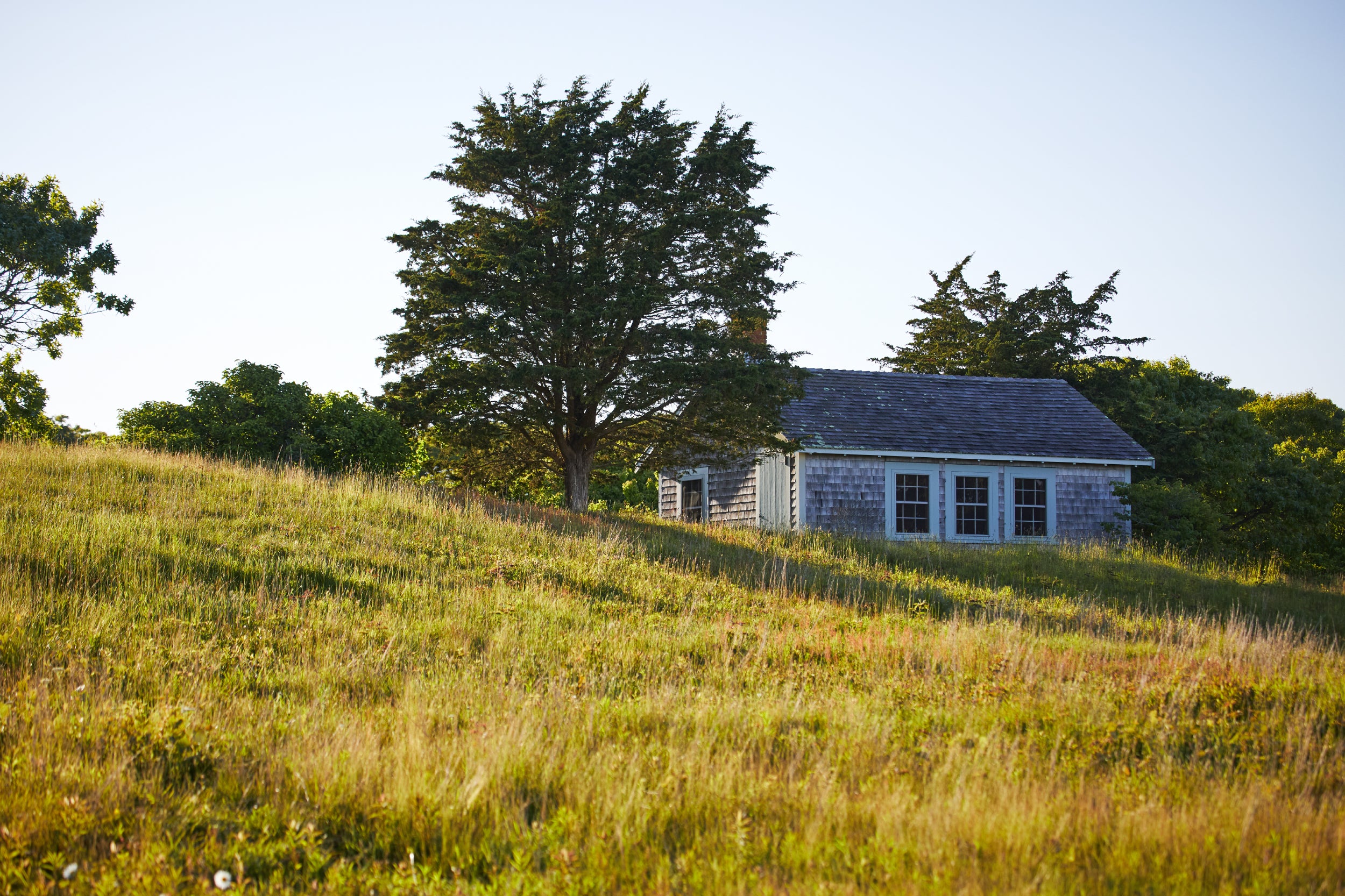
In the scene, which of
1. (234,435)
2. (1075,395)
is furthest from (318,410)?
(1075,395)

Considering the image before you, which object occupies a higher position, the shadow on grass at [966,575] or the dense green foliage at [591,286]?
the dense green foliage at [591,286]

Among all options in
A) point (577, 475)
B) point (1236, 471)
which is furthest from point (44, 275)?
point (1236, 471)

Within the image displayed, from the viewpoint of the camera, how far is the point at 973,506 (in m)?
26.1

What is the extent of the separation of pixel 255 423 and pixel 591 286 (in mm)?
7814

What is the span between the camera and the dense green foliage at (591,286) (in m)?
19.0

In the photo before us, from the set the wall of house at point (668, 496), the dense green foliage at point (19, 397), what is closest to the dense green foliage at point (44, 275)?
the dense green foliage at point (19, 397)

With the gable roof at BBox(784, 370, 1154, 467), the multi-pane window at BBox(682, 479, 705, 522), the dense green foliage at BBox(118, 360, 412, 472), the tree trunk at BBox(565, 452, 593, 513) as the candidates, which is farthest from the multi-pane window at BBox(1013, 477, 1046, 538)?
the dense green foliage at BBox(118, 360, 412, 472)

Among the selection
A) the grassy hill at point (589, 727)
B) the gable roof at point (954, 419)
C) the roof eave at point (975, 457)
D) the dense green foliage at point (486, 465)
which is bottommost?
the grassy hill at point (589, 727)

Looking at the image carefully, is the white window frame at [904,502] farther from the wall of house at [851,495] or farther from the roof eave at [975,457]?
the roof eave at [975,457]

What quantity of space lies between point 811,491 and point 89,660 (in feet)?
62.1

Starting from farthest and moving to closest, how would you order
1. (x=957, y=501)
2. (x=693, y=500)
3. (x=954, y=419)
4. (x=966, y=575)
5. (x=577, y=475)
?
1. (x=693, y=500)
2. (x=954, y=419)
3. (x=957, y=501)
4. (x=577, y=475)
5. (x=966, y=575)

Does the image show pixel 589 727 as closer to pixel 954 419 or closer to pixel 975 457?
pixel 975 457

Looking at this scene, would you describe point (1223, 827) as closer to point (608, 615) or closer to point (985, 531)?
point (608, 615)

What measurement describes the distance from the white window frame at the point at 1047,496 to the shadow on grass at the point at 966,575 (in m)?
3.57
